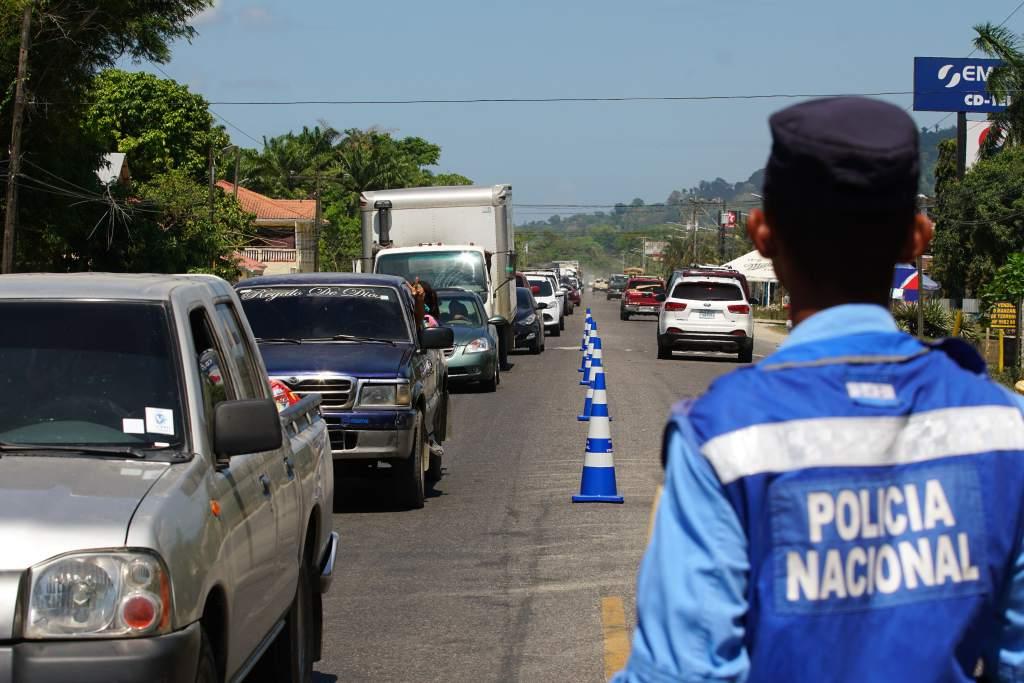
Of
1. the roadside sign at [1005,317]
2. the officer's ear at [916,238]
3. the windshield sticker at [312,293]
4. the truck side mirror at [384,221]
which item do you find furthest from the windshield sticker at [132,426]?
the roadside sign at [1005,317]

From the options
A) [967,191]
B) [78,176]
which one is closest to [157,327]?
[78,176]

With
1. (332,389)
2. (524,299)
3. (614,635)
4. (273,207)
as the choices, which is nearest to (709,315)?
(524,299)

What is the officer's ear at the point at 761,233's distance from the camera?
7.43 feet

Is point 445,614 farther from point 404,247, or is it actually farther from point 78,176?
point 78,176

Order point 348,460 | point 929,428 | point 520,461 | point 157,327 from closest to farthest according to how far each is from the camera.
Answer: point 929,428 → point 157,327 → point 348,460 → point 520,461

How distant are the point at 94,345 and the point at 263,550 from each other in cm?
94

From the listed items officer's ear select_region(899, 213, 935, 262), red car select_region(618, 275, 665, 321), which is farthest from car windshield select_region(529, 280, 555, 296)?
officer's ear select_region(899, 213, 935, 262)

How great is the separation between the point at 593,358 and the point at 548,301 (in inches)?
906

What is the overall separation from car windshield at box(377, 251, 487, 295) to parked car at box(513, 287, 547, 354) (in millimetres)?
6423

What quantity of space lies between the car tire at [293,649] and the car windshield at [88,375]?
4.17ft

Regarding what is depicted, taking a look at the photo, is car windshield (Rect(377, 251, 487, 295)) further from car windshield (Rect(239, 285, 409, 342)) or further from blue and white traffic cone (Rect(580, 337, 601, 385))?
car windshield (Rect(239, 285, 409, 342))

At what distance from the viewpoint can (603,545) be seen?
992cm

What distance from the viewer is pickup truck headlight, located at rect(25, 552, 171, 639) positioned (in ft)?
13.4

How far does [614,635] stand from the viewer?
7.38 metres
